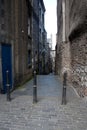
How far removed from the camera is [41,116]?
5.85 metres

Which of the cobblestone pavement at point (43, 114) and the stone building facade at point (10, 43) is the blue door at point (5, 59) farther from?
the cobblestone pavement at point (43, 114)

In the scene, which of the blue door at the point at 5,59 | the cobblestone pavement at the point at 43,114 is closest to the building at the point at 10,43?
the blue door at the point at 5,59

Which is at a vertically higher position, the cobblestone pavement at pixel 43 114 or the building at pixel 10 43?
the building at pixel 10 43

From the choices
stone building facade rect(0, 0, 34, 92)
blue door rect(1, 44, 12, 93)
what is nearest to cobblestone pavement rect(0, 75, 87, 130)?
blue door rect(1, 44, 12, 93)

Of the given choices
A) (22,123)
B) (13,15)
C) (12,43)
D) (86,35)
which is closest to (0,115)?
(22,123)

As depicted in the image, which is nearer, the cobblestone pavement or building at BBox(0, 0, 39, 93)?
the cobblestone pavement

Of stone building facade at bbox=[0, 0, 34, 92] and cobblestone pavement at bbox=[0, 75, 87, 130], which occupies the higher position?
stone building facade at bbox=[0, 0, 34, 92]

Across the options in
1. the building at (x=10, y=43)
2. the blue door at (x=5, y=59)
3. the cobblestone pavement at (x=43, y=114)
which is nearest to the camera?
the cobblestone pavement at (x=43, y=114)

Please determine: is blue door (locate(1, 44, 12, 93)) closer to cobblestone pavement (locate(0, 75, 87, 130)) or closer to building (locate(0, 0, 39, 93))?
building (locate(0, 0, 39, 93))

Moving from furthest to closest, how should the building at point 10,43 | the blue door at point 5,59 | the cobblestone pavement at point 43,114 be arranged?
the blue door at point 5,59 → the building at point 10,43 → the cobblestone pavement at point 43,114

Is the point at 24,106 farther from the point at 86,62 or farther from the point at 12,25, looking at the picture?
the point at 12,25

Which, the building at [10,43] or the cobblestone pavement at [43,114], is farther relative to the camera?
the building at [10,43]

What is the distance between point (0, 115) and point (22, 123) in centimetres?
86

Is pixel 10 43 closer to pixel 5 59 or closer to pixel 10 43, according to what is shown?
pixel 10 43
